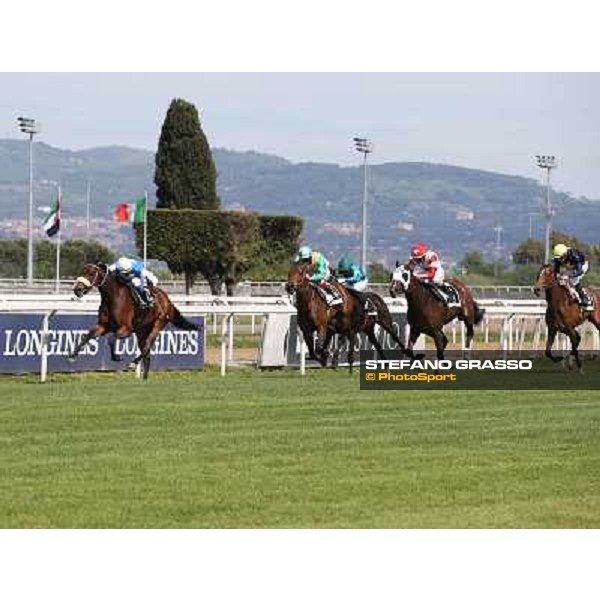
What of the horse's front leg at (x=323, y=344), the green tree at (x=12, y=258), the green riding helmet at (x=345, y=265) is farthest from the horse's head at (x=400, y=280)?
the green tree at (x=12, y=258)

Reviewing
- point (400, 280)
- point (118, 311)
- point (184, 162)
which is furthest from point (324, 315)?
point (184, 162)

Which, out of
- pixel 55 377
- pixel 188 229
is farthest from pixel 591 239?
pixel 55 377

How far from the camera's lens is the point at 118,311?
19.5m

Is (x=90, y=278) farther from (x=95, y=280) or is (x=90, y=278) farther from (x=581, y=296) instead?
(x=581, y=296)

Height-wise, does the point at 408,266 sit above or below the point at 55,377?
above

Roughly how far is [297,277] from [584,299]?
183 inches

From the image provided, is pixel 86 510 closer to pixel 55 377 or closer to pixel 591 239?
pixel 55 377

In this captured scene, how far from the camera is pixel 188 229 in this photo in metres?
59.0

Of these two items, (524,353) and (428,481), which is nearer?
(428,481)

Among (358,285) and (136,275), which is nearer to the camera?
(136,275)

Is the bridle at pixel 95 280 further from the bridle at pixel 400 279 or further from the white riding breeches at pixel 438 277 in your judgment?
the white riding breeches at pixel 438 277

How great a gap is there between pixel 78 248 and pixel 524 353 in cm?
5109

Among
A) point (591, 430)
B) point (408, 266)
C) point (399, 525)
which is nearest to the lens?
point (399, 525)

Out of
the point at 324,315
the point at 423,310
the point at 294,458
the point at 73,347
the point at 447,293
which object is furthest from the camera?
the point at 73,347
